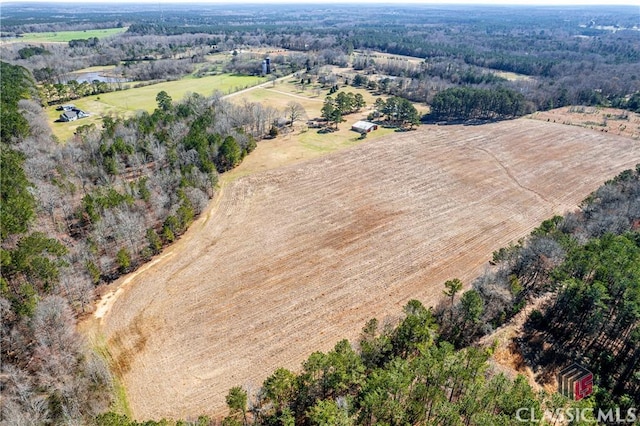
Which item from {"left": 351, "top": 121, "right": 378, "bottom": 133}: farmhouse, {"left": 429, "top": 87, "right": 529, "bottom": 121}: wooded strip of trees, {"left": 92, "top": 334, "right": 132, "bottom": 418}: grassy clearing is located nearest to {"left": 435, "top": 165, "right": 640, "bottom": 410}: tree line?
{"left": 92, "top": 334, "right": 132, "bottom": 418}: grassy clearing

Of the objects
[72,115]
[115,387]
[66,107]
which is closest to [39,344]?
[115,387]

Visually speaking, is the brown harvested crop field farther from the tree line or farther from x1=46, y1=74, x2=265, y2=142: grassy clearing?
x1=46, y1=74, x2=265, y2=142: grassy clearing

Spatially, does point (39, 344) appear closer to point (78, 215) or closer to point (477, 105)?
point (78, 215)

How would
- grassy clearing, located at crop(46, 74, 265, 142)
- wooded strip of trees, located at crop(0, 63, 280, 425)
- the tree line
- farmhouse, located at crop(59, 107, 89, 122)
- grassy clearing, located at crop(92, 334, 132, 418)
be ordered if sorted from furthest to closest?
farmhouse, located at crop(59, 107, 89, 122), grassy clearing, located at crop(46, 74, 265, 142), the tree line, wooded strip of trees, located at crop(0, 63, 280, 425), grassy clearing, located at crop(92, 334, 132, 418)

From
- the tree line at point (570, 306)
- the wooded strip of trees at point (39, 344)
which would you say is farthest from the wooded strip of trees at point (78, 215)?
the tree line at point (570, 306)

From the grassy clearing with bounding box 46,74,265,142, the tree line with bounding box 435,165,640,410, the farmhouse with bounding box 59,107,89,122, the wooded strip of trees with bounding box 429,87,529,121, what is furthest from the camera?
the wooded strip of trees with bounding box 429,87,529,121

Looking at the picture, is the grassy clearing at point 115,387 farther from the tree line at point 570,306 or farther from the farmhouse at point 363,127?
the farmhouse at point 363,127

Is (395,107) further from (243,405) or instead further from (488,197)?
(243,405)
